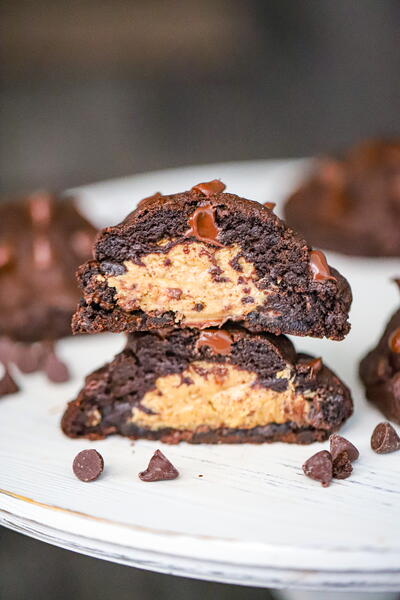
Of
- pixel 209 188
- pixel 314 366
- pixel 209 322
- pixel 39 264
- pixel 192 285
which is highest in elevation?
pixel 209 188

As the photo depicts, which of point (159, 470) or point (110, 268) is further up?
point (110, 268)

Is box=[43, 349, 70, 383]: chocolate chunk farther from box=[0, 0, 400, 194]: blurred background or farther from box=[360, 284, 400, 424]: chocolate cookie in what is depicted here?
box=[0, 0, 400, 194]: blurred background

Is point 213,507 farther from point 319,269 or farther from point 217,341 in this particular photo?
point 319,269

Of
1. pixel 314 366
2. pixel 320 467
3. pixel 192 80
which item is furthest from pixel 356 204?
pixel 192 80

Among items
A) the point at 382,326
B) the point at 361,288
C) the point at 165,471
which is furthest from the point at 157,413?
the point at 361,288

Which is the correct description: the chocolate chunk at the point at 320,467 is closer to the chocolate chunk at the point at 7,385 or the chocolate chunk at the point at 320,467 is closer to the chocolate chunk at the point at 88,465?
the chocolate chunk at the point at 88,465

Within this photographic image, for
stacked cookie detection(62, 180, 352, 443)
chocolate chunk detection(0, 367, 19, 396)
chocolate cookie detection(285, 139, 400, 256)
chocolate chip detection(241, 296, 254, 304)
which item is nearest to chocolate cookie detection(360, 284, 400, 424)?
stacked cookie detection(62, 180, 352, 443)

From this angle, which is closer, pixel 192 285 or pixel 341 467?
pixel 341 467
